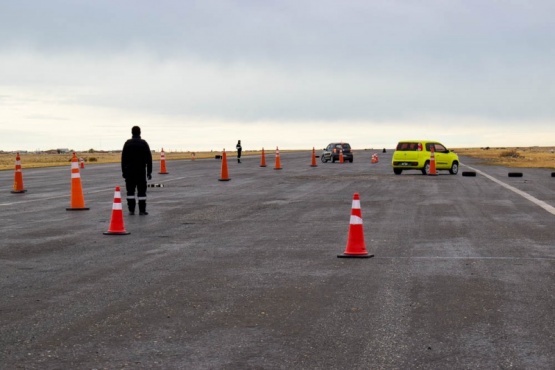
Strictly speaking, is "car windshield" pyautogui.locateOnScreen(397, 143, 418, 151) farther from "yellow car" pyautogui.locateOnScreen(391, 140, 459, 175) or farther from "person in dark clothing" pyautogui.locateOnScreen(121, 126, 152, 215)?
"person in dark clothing" pyautogui.locateOnScreen(121, 126, 152, 215)

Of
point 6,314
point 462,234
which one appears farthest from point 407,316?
point 462,234

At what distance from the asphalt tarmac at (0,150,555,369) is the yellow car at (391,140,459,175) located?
63.3ft

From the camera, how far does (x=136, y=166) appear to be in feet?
57.0

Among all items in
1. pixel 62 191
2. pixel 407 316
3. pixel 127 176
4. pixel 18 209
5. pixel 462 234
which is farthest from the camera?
pixel 62 191

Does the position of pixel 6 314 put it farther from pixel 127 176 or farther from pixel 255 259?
pixel 127 176

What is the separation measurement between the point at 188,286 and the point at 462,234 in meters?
6.40

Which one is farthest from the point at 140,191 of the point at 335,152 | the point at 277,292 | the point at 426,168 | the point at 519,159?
the point at 519,159

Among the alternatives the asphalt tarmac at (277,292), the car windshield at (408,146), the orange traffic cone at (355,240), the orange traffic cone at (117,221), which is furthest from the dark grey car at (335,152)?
the orange traffic cone at (355,240)

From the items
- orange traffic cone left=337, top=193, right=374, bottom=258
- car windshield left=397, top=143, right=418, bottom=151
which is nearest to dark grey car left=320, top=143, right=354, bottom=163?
car windshield left=397, top=143, right=418, bottom=151

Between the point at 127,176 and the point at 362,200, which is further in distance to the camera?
the point at 362,200

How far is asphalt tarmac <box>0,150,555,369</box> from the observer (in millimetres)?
5755

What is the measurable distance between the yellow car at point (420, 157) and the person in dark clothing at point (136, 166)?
Result: 832 inches

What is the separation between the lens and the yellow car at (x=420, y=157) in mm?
36844

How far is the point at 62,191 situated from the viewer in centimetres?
2564
